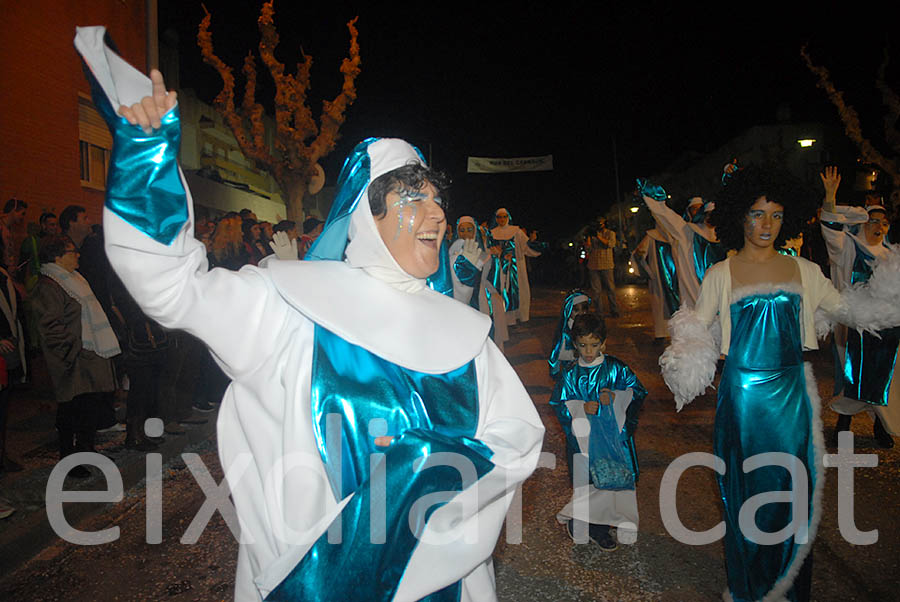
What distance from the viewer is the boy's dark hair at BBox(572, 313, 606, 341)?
13.5 feet

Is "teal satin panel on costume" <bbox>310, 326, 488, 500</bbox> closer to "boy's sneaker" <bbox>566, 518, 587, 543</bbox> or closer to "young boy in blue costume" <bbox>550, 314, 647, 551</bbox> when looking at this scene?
"young boy in blue costume" <bbox>550, 314, 647, 551</bbox>

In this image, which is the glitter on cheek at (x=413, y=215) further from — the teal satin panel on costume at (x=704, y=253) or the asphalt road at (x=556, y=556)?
the teal satin panel on costume at (x=704, y=253)

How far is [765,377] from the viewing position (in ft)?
10.6

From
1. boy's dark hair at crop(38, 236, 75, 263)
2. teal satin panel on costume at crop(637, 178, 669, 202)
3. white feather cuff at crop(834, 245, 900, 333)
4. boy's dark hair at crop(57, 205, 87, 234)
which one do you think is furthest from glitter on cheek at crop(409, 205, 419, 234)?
boy's dark hair at crop(57, 205, 87, 234)

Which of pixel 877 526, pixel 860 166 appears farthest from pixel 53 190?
pixel 860 166

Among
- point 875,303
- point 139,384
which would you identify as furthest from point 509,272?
point 875,303

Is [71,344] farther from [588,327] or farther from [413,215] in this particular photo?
[413,215]

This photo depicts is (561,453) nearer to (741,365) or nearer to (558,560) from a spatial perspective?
(558,560)

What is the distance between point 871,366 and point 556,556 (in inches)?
141

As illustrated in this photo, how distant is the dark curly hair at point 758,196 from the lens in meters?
3.55

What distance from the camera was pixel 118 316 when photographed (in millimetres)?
5918

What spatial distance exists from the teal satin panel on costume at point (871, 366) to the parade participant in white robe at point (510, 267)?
6.55 meters

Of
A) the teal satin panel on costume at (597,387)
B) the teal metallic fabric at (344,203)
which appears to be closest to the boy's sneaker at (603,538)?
the teal satin panel on costume at (597,387)

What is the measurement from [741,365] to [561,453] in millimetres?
2712
